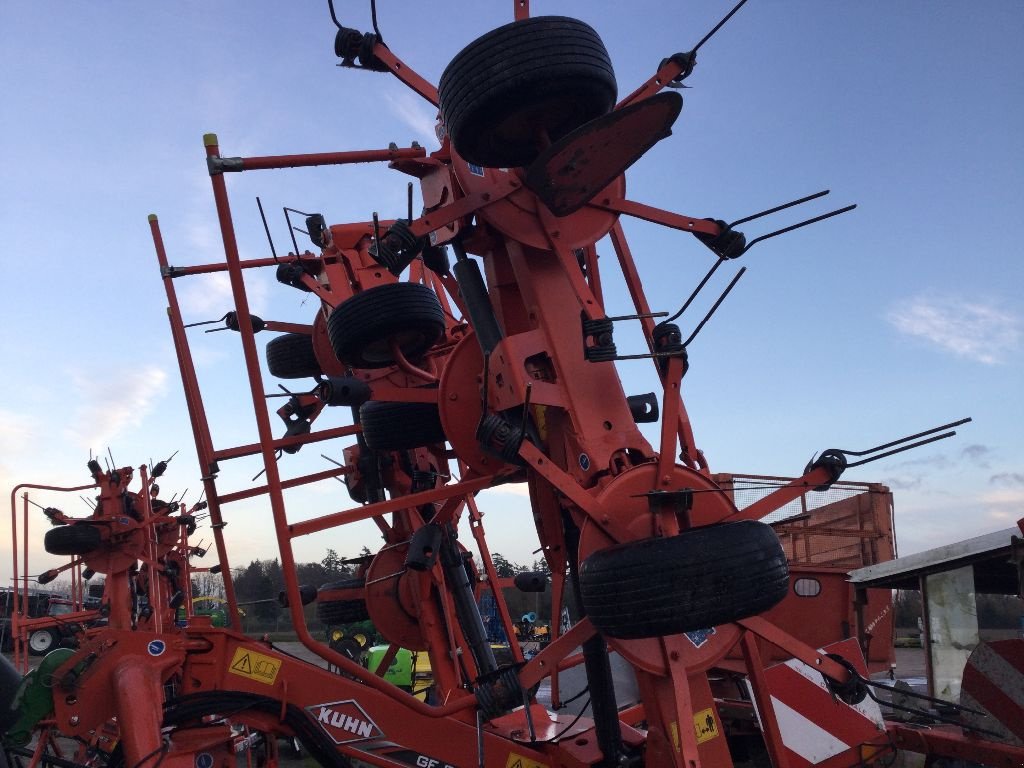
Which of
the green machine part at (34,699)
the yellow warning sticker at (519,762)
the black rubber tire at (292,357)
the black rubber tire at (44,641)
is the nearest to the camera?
the green machine part at (34,699)

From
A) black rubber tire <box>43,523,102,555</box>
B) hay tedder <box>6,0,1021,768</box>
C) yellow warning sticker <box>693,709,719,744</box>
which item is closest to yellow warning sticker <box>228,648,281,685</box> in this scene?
hay tedder <box>6,0,1021,768</box>

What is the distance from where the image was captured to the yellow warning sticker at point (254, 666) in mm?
4469

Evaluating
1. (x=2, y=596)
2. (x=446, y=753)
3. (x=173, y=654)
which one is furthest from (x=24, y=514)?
(x=2, y=596)

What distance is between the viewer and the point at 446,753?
177 inches

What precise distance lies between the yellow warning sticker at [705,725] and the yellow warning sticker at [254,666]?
2139mm

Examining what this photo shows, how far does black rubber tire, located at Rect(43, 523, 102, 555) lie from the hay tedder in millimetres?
8431

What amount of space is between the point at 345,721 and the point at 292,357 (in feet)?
13.6

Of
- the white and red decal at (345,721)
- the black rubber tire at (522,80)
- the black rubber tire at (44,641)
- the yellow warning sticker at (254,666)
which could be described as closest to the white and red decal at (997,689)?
the white and red decal at (345,721)

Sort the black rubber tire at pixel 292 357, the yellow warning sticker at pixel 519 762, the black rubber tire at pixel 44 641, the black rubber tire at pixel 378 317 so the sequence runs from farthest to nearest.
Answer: the black rubber tire at pixel 44 641 → the black rubber tire at pixel 292 357 → the black rubber tire at pixel 378 317 → the yellow warning sticker at pixel 519 762

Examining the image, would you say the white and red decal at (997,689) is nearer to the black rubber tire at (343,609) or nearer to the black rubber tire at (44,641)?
the black rubber tire at (343,609)

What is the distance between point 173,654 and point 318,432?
1.91m

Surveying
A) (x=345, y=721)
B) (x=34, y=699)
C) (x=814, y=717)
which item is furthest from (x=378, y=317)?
(x=814, y=717)

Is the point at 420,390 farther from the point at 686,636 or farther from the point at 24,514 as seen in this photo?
the point at 24,514

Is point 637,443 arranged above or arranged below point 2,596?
below
